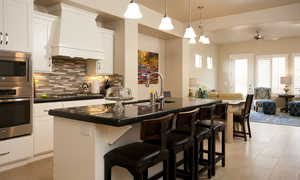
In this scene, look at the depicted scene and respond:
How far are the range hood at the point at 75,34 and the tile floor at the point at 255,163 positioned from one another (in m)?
1.91

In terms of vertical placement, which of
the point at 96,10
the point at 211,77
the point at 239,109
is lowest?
the point at 239,109

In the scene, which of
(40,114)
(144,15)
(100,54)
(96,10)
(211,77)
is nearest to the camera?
(40,114)

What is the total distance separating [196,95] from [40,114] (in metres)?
5.42

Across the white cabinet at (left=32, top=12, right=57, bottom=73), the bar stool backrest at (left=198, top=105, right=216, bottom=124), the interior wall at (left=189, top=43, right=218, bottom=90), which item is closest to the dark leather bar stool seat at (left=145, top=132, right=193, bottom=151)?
the bar stool backrest at (left=198, top=105, right=216, bottom=124)

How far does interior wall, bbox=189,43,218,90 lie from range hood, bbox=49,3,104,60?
5.07 metres

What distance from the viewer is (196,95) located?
7.75m

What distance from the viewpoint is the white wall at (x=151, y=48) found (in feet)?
21.1

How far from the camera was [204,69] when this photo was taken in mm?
9953

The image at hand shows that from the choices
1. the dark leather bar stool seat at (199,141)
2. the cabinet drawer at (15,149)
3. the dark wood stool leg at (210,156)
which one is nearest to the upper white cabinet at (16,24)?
the cabinet drawer at (15,149)

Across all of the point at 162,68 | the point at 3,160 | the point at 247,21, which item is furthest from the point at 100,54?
the point at 247,21

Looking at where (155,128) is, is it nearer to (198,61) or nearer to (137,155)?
(137,155)

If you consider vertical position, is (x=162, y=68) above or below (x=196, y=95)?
above

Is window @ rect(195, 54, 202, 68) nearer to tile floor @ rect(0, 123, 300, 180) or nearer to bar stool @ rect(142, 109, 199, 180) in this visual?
tile floor @ rect(0, 123, 300, 180)

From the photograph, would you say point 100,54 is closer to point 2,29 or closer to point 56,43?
point 56,43
